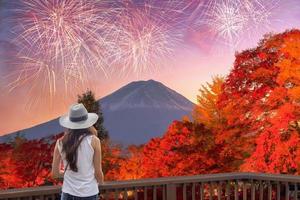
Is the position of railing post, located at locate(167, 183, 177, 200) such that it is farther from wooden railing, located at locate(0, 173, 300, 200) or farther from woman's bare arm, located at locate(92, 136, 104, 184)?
woman's bare arm, located at locate(92, 136, 104, 184)

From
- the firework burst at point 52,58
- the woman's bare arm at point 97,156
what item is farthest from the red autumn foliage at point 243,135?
the firework burst at point 52,58

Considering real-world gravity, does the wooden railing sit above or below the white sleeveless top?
below

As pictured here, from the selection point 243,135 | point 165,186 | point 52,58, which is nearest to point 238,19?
point 243,135

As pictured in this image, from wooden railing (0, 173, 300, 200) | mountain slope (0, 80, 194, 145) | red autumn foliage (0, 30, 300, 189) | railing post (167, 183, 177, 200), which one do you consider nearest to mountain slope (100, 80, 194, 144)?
mountain slope (0, 80, 194, 145)

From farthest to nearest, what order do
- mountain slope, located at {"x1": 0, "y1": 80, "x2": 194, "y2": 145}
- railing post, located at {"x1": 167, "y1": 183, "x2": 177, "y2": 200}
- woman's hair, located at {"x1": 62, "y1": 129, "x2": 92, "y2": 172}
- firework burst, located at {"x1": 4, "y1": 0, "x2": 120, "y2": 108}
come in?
mountain slope, located at {"x1": 0, "y1": 80, "x2": 194, "y2": 145}
firework burst, located at {"x1": 4, "y1": 0, "x2": 120, "y2": 108}
railing post, located at {"x1": 167, "y1": 183, "x2": 177, "y2": 200}
woman's hair, located at {"x1": 62, "y1": 129, "x2": 92, "y2": 172}

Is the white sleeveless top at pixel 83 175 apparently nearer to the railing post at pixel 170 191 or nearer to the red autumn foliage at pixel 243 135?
the railing post at pixel 170 191

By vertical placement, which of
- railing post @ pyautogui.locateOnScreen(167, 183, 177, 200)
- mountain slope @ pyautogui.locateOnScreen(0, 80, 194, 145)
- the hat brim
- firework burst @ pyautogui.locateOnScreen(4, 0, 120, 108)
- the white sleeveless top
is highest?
firework burst @ pyautogui.locateOnScreen(4, 0, 120, 108)

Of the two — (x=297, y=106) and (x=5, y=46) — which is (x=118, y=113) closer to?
(x=5, y=46)

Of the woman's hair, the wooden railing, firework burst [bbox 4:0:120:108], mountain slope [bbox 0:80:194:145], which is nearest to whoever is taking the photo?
the woman's hair

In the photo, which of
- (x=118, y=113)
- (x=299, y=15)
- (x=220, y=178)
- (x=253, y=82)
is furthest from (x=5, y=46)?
(x=220, y=178)

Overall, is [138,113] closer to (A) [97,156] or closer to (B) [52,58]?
(B) [52,58]

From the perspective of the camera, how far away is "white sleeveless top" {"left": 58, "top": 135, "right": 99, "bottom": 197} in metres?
2.96

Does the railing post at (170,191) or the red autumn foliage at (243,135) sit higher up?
the red autumn foliage at (243,135)

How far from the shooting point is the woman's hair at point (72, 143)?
2.94 m
